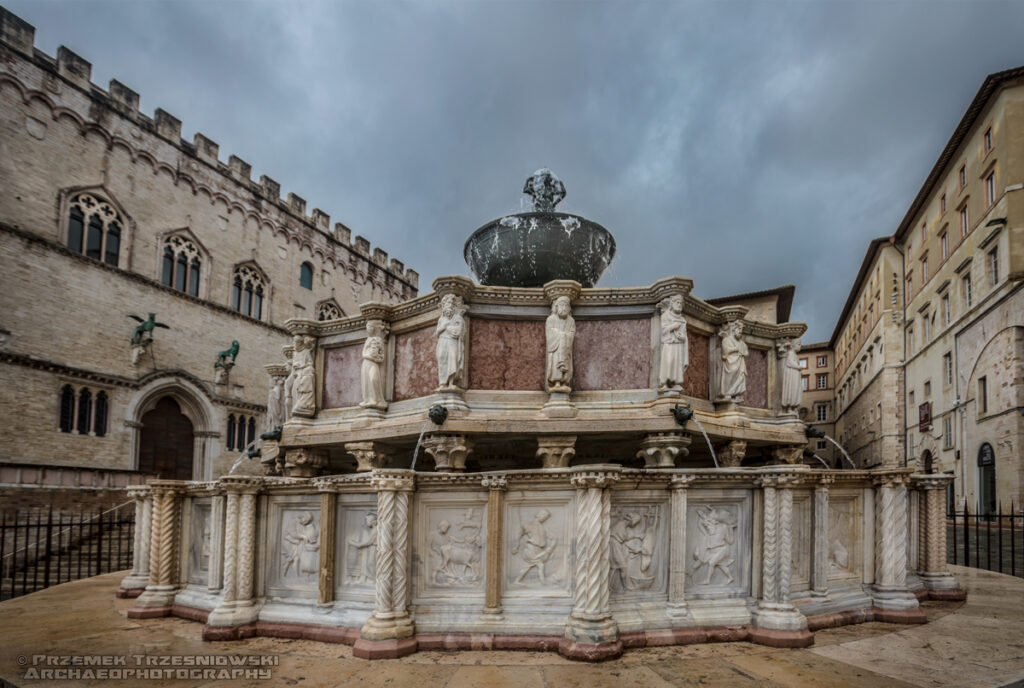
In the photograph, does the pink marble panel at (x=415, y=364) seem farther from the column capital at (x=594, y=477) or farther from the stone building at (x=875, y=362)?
the stone building at (x=875, y=362)

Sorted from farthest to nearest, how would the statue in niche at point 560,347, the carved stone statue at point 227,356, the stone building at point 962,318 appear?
1. the carved stone statue at point 227,356
2. the stone building at point 962,318
3. the statue in niche at point 560,347

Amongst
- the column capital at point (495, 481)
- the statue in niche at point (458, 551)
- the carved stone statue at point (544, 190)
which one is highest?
the carved stone statue at point (544, 190)

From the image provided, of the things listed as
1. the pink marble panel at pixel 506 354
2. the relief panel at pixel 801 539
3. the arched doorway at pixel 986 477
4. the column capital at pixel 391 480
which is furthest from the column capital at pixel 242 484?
the arched doorway at pixel 986 477

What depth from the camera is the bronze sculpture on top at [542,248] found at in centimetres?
1009

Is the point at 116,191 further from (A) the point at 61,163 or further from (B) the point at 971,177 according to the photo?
(B) the point at 971,177

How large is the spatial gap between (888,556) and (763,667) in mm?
2899

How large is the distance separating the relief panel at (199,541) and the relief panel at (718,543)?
5468 mm

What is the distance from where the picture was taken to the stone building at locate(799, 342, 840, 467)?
221ft

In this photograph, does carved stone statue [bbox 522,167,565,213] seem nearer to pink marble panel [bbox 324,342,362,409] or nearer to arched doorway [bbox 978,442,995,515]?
pink marble panel [bbox 324,342,362,409]

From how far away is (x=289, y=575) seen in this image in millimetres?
6516

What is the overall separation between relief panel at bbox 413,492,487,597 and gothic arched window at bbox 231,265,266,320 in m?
27.5

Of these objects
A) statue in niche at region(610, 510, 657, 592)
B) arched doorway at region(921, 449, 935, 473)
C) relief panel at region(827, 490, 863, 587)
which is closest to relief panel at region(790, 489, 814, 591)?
relief panel at region(827, 490, 863, 587)

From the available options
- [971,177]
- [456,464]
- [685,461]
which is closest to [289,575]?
[456,464]

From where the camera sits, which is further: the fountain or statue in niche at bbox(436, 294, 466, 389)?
statue in niche at bbox(436, 294, 466, 389)
